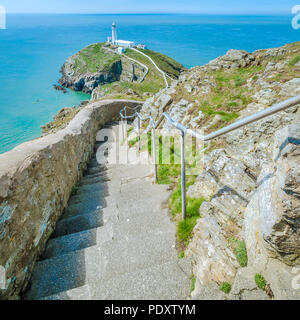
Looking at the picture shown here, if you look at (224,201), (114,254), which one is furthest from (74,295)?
(224,201)

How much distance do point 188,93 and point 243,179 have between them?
699cm

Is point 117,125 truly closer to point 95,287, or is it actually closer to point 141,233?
point 141,233

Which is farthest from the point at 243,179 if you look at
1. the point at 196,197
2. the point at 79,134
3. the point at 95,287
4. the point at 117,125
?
the point at 117,125

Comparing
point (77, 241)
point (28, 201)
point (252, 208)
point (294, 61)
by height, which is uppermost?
point (294, 61)

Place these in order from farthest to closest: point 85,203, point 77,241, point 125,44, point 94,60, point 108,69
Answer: point 125,44
point 94,60
point 108,69
point 85,203
point 77,241

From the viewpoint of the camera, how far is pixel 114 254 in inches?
132

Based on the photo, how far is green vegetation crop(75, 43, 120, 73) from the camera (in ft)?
251

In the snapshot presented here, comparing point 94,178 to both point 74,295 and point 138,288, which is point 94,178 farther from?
point 138,288

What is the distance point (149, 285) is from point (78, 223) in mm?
2169

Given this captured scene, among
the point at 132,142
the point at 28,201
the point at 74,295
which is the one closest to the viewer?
the point at 74,295

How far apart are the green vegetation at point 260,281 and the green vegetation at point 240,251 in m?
0.23

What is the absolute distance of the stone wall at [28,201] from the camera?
280 centimetres

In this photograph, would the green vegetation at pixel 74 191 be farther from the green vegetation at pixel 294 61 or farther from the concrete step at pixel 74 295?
the green vegetation at pixel 294 61

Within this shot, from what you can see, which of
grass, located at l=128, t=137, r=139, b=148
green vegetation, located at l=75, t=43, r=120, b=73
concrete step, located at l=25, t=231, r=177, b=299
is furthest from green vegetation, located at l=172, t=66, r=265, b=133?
green vegetation, located at l=75, t=43, r=120, b=73
